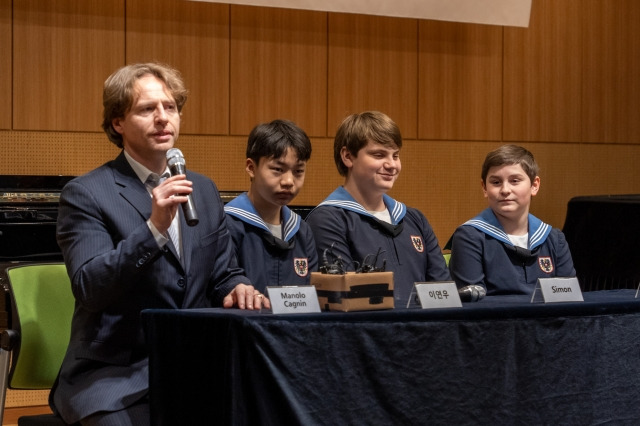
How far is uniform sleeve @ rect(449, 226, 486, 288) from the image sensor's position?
3.19 m

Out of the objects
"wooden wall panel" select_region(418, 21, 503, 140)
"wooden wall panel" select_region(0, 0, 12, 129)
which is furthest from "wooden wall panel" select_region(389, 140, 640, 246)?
"wooden wall panel" select_region(0, 0, 12, 129)

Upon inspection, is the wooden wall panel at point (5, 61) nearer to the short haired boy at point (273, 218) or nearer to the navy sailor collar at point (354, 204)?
the short haired boy at point (273, 218)

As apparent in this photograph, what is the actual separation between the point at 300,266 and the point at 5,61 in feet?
12.5

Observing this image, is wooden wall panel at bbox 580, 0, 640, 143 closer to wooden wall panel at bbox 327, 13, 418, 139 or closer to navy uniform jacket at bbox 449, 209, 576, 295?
wooden wall panel at bbox 327, 13, 418, 139

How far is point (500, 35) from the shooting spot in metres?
7.39

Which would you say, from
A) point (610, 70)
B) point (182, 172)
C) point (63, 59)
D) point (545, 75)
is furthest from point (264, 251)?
point (610, 70)

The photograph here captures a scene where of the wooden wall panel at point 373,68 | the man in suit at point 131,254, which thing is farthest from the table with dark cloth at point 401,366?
the wooden wall panel at point 373,68

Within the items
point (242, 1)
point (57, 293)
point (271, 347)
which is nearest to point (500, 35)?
point (242, 1)

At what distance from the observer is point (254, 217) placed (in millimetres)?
3016

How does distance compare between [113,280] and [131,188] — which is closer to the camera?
[113,280]

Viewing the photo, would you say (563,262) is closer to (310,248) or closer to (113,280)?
(310,248)

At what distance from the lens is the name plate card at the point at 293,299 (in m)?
2.07

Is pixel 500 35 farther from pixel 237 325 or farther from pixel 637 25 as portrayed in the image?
pixel 237 325

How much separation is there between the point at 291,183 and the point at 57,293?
0.87 m
